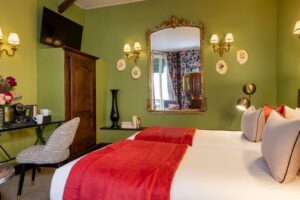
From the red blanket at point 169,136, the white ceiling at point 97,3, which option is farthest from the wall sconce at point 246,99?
the white ceiling at point 97,3

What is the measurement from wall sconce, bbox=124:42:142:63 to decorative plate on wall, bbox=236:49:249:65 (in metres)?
1.88

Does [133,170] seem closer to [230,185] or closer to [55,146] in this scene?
[230,185]

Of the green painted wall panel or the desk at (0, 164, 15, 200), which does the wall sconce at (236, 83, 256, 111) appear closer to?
the green painted wall panel

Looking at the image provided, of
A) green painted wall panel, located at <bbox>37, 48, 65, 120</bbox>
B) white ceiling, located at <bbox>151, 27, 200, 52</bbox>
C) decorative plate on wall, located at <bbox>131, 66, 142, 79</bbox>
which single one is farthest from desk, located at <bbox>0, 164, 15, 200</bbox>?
white ceiling, located at <bbox>151, 27, 200, 52</bbox>

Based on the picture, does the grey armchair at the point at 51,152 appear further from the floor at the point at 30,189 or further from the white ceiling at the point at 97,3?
the white ceiling at the point at 97,3

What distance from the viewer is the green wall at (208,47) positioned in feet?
11.9

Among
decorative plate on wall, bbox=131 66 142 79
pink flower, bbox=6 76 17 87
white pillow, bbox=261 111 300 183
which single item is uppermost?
decorative plate on wall, bbox=131 66 142 79

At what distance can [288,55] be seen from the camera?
3.03 m

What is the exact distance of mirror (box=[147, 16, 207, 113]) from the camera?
12.9ft

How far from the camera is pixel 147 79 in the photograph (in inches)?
166

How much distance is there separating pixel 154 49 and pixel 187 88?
1.04m

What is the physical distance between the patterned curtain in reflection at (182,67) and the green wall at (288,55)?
1.34 metres

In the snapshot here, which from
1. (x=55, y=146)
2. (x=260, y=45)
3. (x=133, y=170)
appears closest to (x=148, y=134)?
(x=55, y=146)

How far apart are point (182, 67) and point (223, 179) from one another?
3.03m
